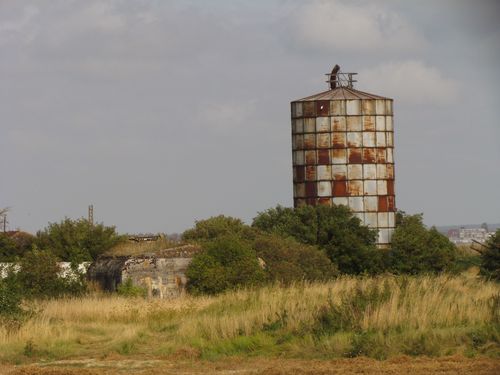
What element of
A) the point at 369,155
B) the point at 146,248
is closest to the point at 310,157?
the point at 369,155

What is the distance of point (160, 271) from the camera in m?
33.5

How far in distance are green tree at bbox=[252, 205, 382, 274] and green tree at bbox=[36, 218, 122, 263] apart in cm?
852

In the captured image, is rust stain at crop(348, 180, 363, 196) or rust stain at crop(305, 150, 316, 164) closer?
rust stain at crop(348, 180, 363, 196)

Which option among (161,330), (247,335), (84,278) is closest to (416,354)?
(247,335)

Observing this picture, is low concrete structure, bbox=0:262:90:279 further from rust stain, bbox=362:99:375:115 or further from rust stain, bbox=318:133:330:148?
rust stain, bbox=362:99:375:115

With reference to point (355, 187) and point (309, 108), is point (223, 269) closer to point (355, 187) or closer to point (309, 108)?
point (355, 187)

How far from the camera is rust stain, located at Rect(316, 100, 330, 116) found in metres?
53.9

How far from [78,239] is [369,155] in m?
15.3

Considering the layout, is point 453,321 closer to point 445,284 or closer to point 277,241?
point 445,284

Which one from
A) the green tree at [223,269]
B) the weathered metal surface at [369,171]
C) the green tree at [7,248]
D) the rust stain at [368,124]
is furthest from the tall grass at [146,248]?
the rust stain at [368,124]

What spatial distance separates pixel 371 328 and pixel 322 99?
3572cm

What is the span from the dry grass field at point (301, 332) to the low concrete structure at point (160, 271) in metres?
8.71

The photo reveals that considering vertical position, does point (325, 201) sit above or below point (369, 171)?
below

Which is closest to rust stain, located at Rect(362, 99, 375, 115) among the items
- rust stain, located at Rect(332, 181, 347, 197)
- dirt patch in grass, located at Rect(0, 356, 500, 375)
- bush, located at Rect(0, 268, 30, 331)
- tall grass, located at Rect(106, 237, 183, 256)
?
rust stain, located at Rect(332, 181, 347, 197)
